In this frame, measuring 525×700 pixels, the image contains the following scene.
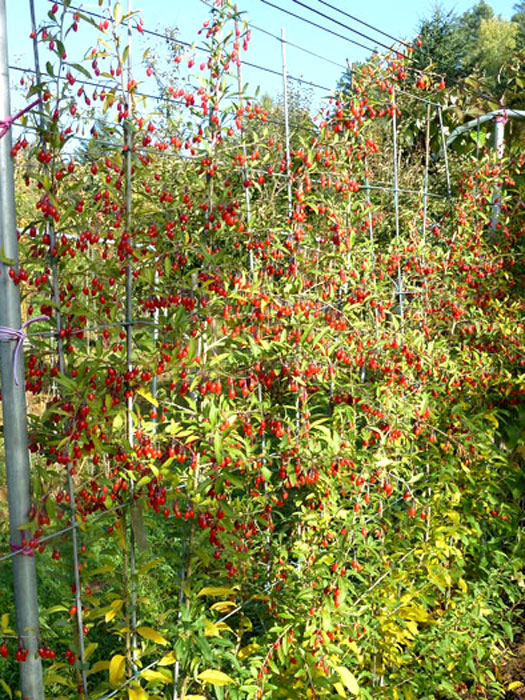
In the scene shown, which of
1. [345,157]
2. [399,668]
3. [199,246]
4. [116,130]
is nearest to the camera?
[116,130]

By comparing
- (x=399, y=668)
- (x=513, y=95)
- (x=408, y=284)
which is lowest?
(x=399, y=668)

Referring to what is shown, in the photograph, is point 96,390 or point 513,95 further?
point 513,95

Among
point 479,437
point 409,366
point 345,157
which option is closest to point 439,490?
point 479,437

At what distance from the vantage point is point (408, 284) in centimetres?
317

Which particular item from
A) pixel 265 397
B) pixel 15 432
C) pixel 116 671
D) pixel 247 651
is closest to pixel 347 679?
pixel 247 651

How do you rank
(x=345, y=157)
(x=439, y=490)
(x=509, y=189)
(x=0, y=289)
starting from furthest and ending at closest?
(x=509, y=189) → (x=439, y=490) → (x=345, y=157) → (x=0, y=289)

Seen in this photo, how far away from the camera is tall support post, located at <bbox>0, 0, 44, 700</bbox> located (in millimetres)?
1522

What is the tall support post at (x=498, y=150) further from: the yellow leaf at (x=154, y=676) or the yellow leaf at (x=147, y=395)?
the yellow leaf at (x=154, y=676)

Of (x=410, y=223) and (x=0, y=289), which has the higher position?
(x=410, y=223)

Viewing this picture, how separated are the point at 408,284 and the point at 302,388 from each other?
1.10 meters

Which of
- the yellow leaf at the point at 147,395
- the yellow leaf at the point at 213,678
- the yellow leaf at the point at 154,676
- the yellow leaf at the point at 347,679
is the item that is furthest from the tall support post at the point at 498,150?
the yellow leaf at the point at 154,676

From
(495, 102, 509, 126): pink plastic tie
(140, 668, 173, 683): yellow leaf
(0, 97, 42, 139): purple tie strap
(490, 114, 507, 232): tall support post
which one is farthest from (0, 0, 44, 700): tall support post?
(495, 102, 509, 126): pink plastic tie

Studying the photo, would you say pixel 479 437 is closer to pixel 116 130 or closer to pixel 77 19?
pixel 116 130

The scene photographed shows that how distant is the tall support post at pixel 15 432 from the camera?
4.99 feet
